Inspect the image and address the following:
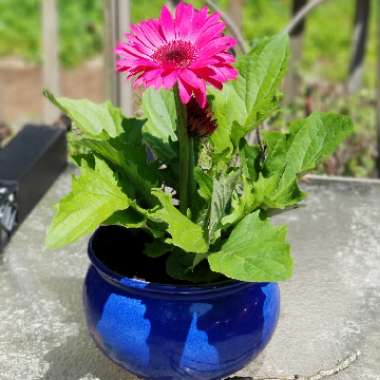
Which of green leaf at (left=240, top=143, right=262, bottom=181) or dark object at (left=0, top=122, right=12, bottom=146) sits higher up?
green leaf at (left=240, top=143, right=262, bottom=181)

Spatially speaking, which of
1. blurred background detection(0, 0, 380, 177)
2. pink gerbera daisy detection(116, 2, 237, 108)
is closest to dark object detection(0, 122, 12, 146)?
blurred background detection(0, 0, 380, 177)

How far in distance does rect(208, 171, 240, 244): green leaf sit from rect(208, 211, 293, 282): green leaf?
0.08 ft

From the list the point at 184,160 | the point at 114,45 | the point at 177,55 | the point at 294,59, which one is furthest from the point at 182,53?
the point at 294,59

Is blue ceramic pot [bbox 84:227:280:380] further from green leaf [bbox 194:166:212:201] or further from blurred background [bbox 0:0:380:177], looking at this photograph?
blurred background [bbox 0:0:380:177]

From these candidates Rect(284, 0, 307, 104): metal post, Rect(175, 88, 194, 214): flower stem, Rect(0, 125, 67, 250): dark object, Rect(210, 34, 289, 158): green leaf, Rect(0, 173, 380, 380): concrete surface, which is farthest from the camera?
Rect(284, 0, 307, 104): metal post

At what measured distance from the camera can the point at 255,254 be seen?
48.7 inches

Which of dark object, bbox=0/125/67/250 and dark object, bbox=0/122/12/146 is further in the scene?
dark object, bbox=0/122/12/146

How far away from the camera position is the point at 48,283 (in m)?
1.85

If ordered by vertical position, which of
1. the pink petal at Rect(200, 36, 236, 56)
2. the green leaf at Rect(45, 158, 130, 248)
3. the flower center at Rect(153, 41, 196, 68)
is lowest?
the green leaf at Rect(45, 158, 130, 248)

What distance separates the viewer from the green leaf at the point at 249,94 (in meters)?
1.40

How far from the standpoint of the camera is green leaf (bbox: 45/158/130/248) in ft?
4.09

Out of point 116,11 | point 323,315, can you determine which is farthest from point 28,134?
point 323,315

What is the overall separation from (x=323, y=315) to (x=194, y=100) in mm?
640

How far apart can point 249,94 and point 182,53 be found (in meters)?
0.26
